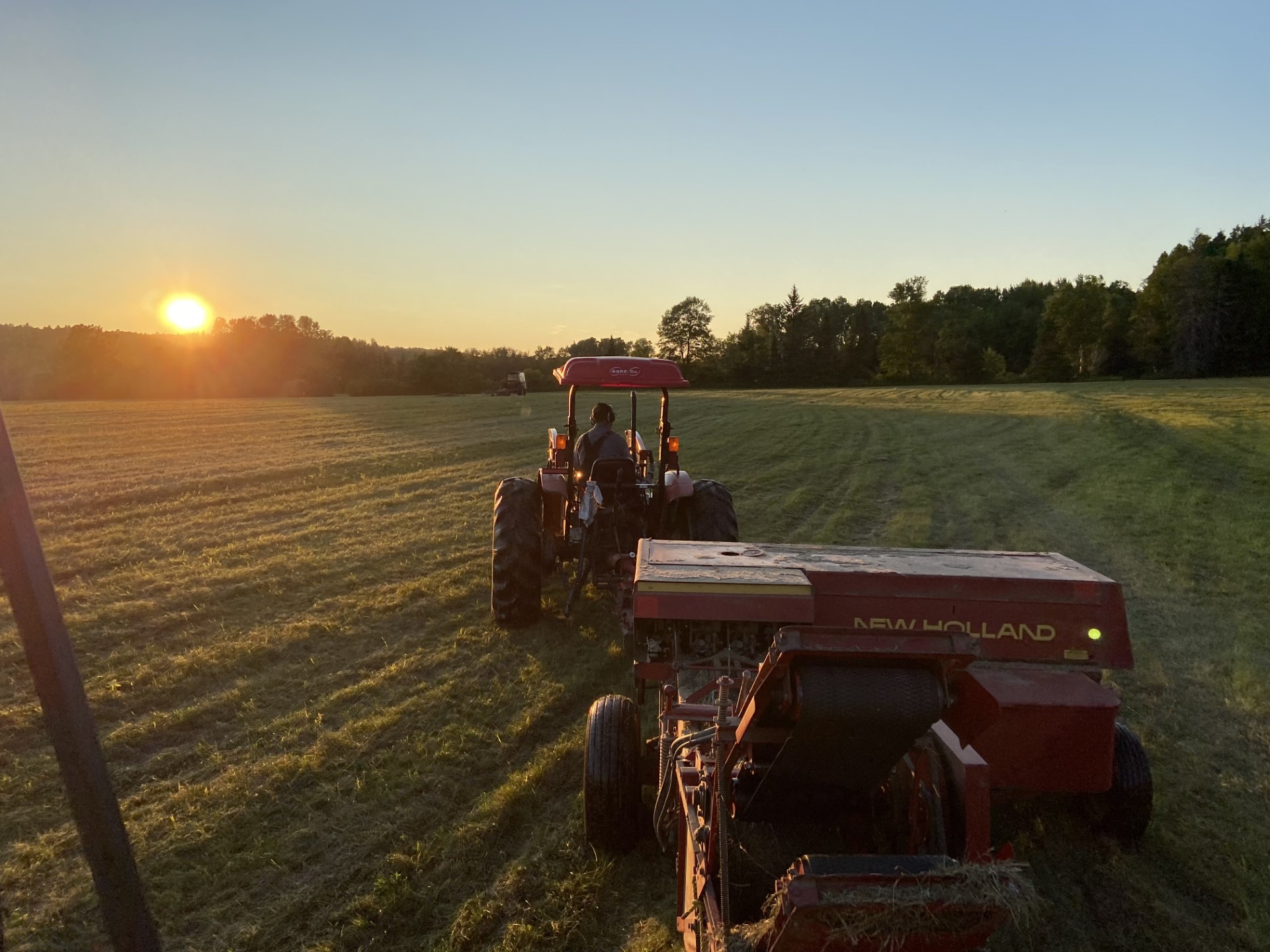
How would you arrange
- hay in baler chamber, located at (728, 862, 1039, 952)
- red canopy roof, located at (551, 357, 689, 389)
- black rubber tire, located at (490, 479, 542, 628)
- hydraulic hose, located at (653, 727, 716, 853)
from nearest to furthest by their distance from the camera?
1. hay in baler chamber, located at (728, 862, 1039, 952)
2. hydraulic hose, located at (653, 727, 716, 853)
3. red canopy roof, located at (551, 357, 689, 389)
4. black rubber tire, located at (490, 479, 542, 628)

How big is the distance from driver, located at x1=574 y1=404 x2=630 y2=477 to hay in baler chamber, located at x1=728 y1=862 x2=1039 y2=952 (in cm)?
490

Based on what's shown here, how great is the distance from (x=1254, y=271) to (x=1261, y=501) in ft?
170

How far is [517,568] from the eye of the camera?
6809mm

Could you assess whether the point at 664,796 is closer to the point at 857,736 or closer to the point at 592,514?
the point at 857,736

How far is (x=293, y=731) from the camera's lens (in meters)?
5.07

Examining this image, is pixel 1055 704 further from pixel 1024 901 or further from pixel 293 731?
pixel 293 731

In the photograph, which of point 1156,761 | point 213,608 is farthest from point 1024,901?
point 213,608

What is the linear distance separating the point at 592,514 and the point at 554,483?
28.2 inches

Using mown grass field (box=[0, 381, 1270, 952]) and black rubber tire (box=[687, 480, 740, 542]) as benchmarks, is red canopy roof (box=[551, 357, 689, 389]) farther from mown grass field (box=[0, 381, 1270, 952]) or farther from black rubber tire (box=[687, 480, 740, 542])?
mown grass field (box=[0, 381, 1270, 952])

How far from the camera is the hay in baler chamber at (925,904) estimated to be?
2.19m

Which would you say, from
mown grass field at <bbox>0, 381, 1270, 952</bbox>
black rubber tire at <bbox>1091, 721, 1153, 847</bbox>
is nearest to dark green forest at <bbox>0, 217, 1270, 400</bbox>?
mown grass field at <bbox>0, 381, 1270, 952</bbox>

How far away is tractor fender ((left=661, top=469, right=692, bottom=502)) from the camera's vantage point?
7.28 m

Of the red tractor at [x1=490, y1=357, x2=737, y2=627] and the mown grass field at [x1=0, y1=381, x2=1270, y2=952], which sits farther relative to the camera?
the red tractor at [x1=490, y1=357, x2=737, y2=627]

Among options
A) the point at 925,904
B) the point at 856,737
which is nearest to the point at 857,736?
the point at 856,737
